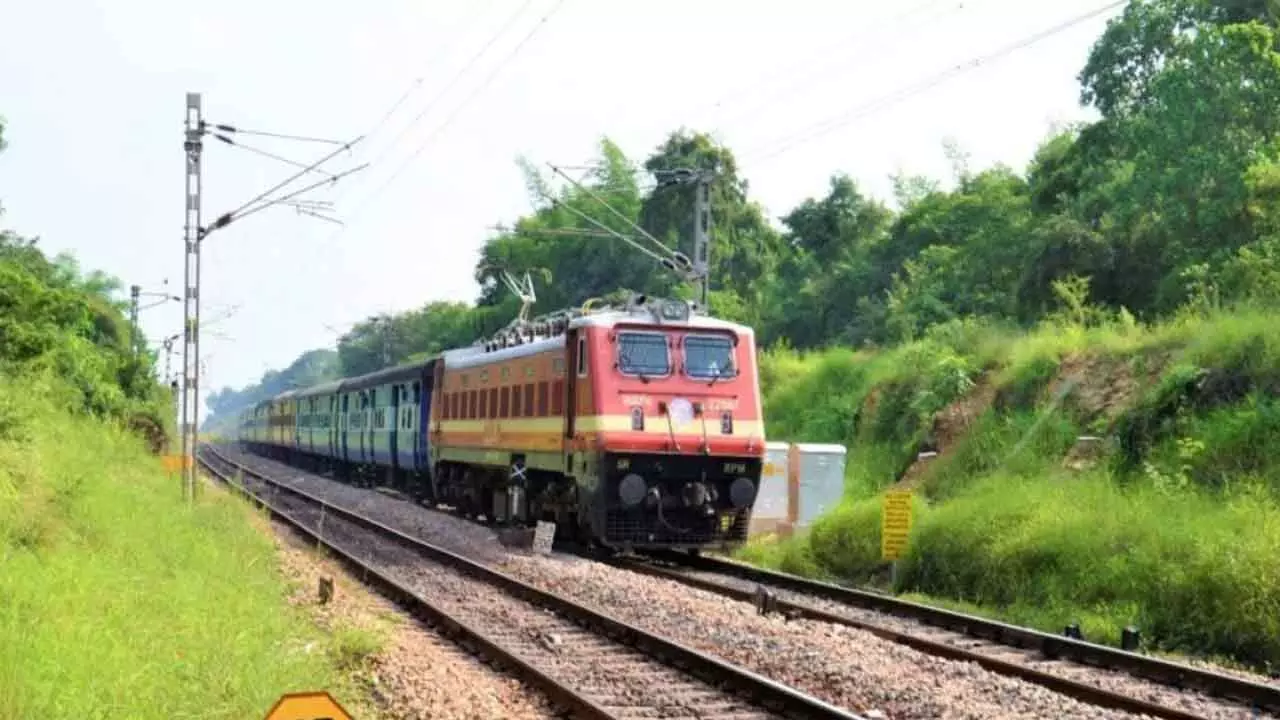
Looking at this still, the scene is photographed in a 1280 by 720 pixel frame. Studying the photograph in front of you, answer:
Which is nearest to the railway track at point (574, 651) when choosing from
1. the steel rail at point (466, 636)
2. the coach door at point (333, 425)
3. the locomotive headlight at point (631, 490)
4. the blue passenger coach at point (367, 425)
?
the steel rail at point (466, 636)

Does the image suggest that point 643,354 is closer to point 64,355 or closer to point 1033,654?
point 1033,654

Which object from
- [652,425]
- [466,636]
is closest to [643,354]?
[652,425]

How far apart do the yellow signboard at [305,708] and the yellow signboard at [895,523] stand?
39.5 ft

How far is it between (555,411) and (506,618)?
21.3 ft

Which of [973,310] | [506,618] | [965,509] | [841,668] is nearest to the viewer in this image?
[841,668]

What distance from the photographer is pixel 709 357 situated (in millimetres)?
18844

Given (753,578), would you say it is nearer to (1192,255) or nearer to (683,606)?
(683,606)

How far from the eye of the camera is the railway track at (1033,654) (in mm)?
9398

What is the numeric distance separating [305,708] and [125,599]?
6183mm

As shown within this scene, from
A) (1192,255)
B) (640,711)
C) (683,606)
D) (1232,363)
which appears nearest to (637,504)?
(683,606)

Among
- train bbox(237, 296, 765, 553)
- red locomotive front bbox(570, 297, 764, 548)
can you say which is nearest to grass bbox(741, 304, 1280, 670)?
red locomotive front bbox(570, 297, 764, 548)

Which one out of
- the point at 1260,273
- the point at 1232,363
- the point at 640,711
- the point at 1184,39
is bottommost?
the point at 640,711

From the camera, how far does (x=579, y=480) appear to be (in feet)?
61.3

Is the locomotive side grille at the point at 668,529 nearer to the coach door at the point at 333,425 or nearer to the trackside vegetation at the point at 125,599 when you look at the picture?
the trackside vegetation at the point at 125,599
